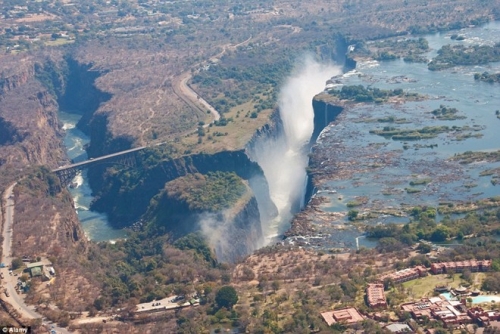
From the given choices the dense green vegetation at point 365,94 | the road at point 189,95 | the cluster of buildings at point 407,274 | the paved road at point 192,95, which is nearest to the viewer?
the cluster of buildings at point 407,274

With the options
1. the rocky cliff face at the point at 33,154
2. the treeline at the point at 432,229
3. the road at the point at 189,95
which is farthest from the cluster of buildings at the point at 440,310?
the road at the point at 189,95

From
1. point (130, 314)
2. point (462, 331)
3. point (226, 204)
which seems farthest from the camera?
point (226, 204)

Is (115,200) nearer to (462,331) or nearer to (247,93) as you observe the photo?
(247,93)

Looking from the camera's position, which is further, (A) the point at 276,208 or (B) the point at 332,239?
(A) the point at 276,208

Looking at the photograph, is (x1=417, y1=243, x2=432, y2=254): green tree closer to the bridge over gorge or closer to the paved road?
the bridge over gorge

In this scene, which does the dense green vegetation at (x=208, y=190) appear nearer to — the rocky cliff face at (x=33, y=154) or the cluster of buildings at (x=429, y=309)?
the rocky cliff face at (x=33, y=154)

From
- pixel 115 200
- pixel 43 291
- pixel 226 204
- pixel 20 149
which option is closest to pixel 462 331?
pixel 43 291

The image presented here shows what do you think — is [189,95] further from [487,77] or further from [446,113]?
[487,77]
